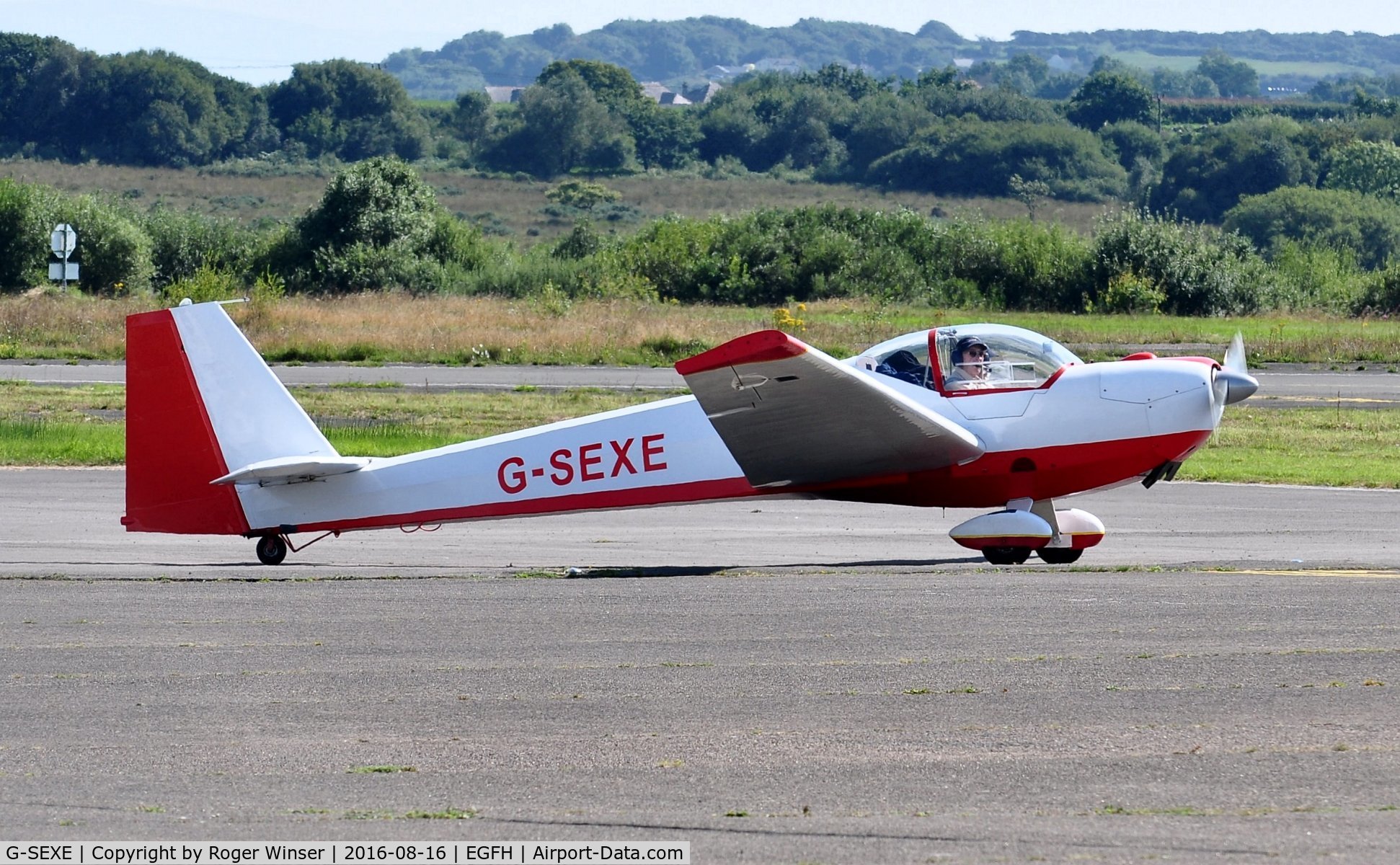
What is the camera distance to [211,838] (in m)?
5.40

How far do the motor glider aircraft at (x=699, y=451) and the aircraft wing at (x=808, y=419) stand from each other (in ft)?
0.09

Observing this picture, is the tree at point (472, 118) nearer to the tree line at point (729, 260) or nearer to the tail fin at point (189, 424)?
the tree line at point (729, 260)

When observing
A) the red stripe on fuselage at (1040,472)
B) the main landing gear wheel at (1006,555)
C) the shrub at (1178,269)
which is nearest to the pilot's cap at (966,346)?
the red stripe on fuselage at (1040,472)

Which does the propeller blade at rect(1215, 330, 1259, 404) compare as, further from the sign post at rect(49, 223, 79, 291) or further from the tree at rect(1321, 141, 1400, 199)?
the tree at rect(1321, 141, 1400, 199)

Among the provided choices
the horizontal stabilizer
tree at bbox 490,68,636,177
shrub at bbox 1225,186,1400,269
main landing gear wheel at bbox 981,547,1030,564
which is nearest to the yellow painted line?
main landing gear wheel at bbox 981,547,1030,564

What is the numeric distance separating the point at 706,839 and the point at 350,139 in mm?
144515

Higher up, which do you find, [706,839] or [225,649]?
[706,839]

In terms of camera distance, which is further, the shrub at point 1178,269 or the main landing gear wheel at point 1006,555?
the shrub at point 1178,269

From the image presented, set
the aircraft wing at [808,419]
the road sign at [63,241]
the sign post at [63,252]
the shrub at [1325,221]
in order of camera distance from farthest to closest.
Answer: the shrub at [1325,221], the road sign at [63,241], the sign post at [63,252], the aircraft wing at [808,419]

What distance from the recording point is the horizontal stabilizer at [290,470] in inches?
481

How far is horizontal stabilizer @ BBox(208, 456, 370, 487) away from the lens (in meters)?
12.2

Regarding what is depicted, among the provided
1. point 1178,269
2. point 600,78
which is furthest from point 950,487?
point 600,78

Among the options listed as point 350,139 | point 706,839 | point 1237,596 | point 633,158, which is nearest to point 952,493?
point 1237,596

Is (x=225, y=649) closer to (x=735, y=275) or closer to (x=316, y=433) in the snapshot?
(x=316, y=433)
